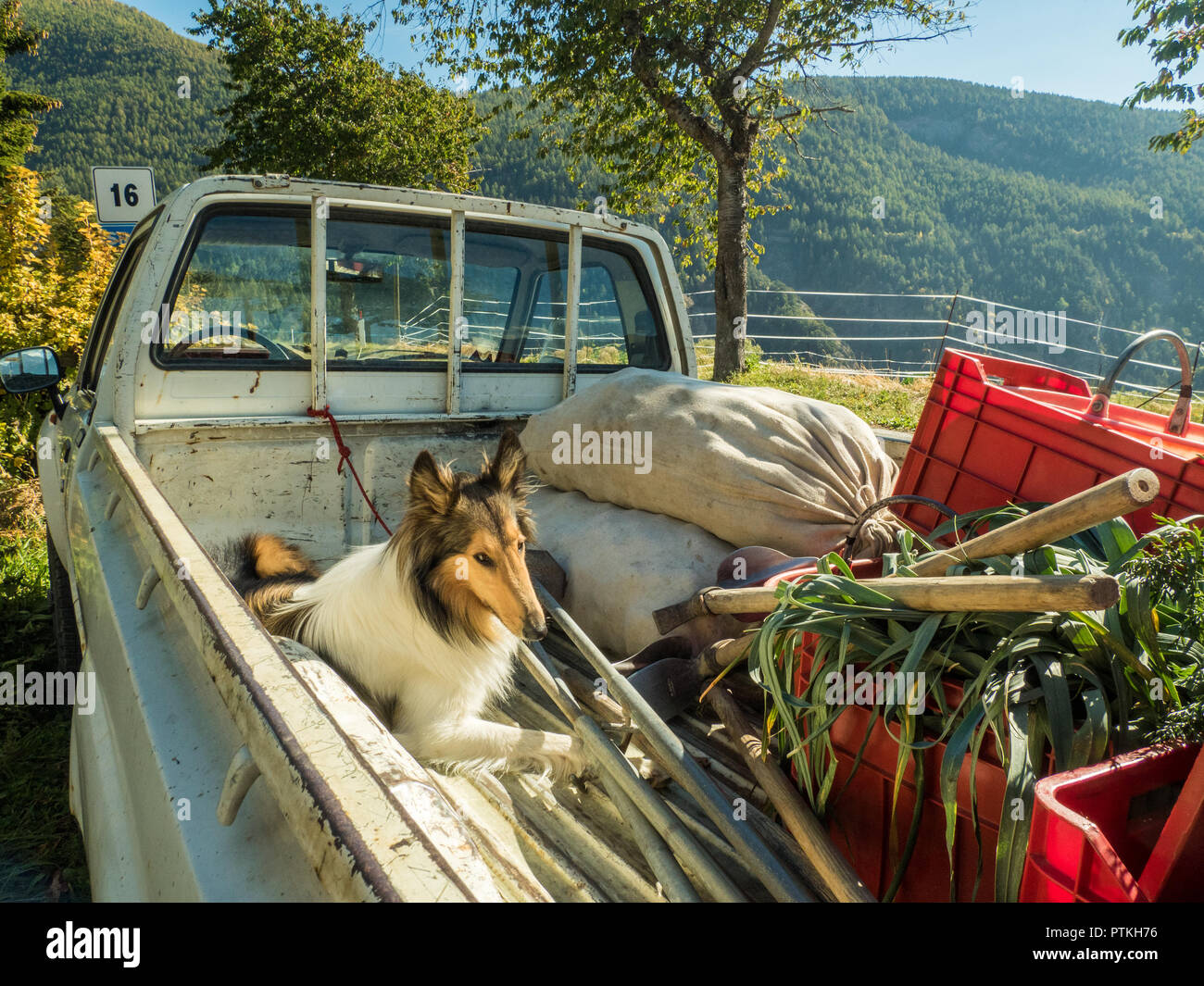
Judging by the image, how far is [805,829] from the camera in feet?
5.49

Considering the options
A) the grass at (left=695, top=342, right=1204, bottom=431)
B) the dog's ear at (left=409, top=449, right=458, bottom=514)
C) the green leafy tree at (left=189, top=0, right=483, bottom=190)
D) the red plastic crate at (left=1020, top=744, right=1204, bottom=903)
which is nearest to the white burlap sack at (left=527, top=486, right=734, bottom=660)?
the dog's ear at (left=409, top=449, right=458, bottom=514)

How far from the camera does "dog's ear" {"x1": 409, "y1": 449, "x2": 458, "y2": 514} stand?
2.33m

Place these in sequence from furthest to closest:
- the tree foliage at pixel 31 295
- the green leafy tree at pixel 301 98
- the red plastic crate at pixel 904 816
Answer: the green leafy tree at pixel 301 98
the tree foliage at pixel 31 295
the red plastic crate at pixel 904 816

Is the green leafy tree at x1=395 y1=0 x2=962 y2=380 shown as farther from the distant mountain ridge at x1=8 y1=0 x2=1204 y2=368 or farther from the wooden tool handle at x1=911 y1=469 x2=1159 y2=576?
the distant mountain ridge at x1=8 y1=0 x2=1204 y2=368

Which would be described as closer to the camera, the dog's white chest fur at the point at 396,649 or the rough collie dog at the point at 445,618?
the rough collie dog at the point at 445,618

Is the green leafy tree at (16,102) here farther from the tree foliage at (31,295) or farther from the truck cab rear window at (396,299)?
the truck cab rear window at (396,299)

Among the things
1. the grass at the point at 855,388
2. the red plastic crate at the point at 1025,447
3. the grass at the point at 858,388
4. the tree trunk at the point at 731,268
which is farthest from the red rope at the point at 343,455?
the tree trunk at the point at 731,268

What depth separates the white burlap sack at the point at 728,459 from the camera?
2.84 meters

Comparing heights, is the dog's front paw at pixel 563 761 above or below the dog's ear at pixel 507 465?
below

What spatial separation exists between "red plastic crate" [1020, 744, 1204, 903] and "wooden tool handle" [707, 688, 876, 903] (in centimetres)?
41

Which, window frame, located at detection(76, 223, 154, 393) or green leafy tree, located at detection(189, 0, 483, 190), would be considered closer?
window frame, located at detection(76, 223, 154, 393)

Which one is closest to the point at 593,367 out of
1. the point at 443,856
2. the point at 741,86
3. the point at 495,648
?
the point at 495,648

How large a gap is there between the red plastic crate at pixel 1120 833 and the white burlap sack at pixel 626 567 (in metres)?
1.54

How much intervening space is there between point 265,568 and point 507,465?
122 cm
